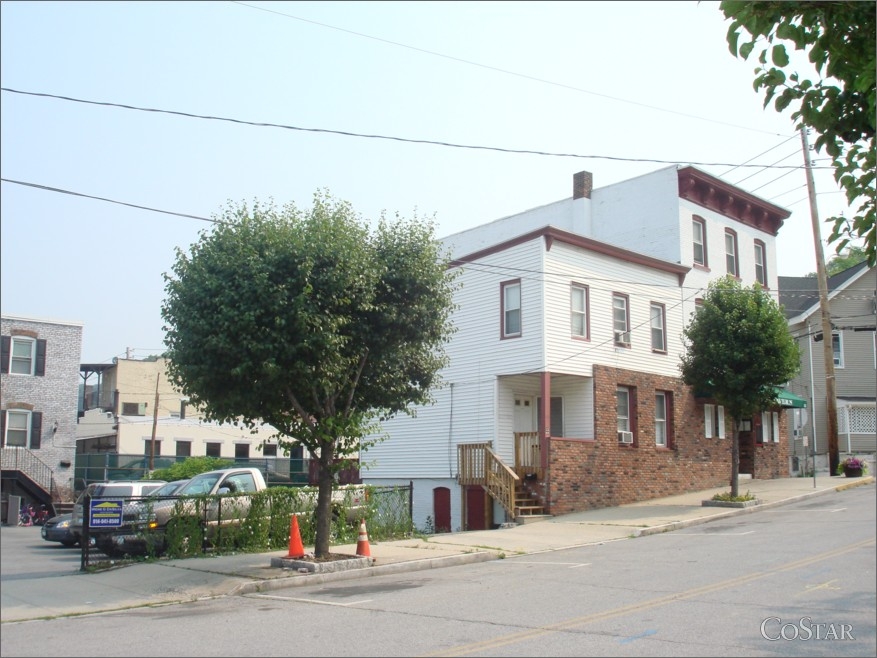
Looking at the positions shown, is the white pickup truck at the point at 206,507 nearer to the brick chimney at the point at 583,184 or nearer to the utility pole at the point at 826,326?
the utility pole at the point at 826,326

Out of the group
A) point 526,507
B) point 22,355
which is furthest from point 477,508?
point 22,355

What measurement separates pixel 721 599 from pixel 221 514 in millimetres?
10088

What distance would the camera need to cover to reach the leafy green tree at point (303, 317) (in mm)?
13789

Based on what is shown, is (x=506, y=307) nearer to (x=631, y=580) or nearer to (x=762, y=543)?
(x=762, y=543)

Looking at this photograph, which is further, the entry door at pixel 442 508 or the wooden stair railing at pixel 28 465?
the entry door at pixel 442 508

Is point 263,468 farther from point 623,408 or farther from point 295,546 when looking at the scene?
point 295,546

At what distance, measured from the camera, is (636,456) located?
89.6 ft

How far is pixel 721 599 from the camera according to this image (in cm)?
1108

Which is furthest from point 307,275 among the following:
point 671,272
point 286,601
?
point 671,272

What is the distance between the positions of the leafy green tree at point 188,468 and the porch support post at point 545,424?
18.8 metres

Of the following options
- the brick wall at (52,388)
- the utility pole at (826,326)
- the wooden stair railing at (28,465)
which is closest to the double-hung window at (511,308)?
the utility pole at (826,326)

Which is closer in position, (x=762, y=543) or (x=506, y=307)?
(x=762, y=543)

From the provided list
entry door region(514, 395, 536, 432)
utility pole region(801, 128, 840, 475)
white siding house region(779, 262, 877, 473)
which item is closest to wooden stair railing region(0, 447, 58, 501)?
entry door region(514, 395, 536, 432)

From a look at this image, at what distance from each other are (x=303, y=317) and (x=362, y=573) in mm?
4666
